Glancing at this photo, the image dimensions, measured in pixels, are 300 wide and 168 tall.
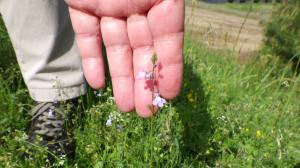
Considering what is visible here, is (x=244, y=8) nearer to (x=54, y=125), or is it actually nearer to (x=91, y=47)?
(x=54, y=125)

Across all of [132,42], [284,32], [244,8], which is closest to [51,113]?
[132,42]

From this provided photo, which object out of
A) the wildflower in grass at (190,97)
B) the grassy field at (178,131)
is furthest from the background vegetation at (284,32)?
the wildflower in grass at (190,97)

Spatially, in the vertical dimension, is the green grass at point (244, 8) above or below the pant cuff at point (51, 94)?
below

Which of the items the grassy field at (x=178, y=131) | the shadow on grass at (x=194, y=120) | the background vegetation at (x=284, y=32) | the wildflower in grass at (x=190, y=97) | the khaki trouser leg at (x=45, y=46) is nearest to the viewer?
the grassy field at (x=178, y=131)

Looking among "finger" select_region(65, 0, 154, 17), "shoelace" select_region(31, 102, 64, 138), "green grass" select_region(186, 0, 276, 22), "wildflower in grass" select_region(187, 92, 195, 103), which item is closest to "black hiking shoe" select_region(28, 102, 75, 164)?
"shoelace" select_region(31, 102, 64, 138)

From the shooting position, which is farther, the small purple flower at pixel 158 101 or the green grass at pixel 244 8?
the green grass at pixel 244 8

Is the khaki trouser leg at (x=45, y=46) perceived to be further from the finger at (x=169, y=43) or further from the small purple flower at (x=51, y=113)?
the finger at (x=169, y=43)
